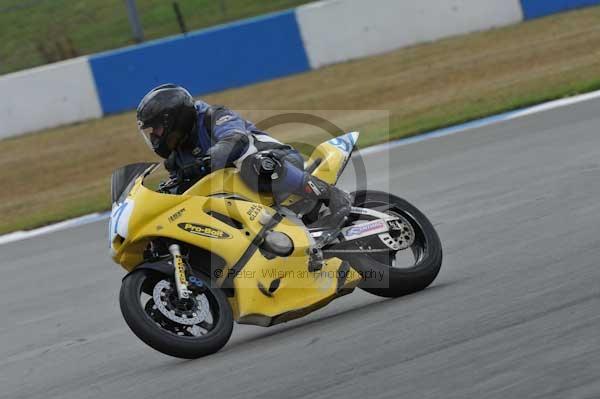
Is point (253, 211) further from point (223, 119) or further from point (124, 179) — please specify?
point (124, 179)

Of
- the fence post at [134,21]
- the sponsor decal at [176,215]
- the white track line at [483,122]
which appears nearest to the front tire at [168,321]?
the sponsor decal at [176,215]

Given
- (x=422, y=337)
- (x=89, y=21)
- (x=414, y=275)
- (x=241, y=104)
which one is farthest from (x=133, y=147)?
(x=422, y=337)

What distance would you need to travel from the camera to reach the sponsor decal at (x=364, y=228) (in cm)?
650

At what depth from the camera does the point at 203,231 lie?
593 centimetres

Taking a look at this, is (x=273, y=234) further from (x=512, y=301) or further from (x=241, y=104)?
(x=241, y=104)

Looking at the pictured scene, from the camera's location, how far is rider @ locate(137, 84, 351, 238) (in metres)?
6.03

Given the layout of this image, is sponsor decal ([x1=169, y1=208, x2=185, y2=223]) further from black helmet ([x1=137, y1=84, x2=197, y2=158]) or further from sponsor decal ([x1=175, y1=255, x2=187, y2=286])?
black helmet ([x1=137, y1=84, x2=197, y2=158])

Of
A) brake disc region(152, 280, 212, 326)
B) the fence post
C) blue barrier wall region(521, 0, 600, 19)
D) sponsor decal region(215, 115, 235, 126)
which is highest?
sponsor decal region(215, 115, 235, 126)

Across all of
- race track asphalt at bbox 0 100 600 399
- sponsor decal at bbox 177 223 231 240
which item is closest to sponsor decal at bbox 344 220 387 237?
race track asphalt at bbox 0 100 600 399

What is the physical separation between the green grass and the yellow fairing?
14355mm

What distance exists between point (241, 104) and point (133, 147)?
194cm

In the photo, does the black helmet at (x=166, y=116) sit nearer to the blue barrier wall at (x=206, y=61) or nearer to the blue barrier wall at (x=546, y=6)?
the blue barrier wall at (x=206, y=61)

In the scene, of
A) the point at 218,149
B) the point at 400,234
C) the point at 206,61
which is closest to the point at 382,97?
the point at 206,61

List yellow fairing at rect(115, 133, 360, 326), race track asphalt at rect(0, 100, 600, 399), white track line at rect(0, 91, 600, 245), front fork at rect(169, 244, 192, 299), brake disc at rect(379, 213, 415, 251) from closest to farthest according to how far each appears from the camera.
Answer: race track asphalt at rect(0, 100, 600, 399) → front fork at rect(169, 244, 192, 299) → yellow fairing at rect(115, 133, 360, 326) → brake disc at rect(379, 213, 415, 251) → white track line at rect(0, 91, 600, 245)
